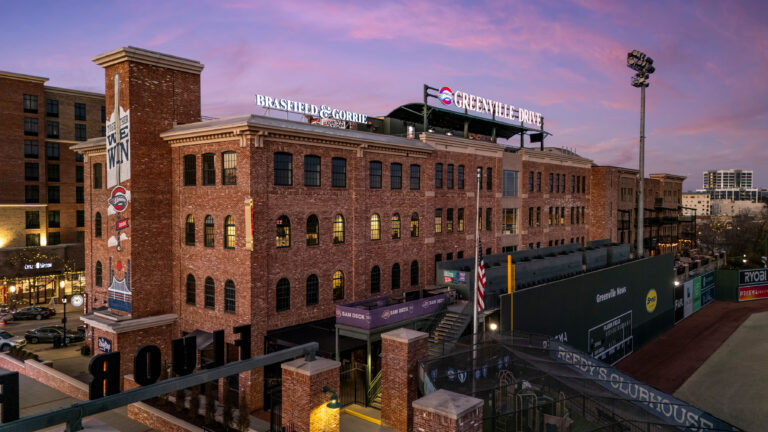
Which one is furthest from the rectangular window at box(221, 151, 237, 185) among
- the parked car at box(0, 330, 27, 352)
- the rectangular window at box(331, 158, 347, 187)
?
the parked car at box(0, 330, 27, 352)

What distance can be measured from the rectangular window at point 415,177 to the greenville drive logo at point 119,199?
18.2m

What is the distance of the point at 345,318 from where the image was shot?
977 inches

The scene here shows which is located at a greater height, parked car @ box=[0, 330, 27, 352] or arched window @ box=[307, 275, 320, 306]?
arched window @ box=[307, 275, 320, 306]

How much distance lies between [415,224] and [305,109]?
11.1m

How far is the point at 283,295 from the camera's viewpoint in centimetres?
2681

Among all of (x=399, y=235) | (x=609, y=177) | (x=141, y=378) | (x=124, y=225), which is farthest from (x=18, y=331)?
(x=609, y=177)

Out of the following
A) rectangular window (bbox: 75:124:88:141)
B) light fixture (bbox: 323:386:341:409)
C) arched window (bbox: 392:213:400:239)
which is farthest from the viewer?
rectangular window (bbox: 75:124:88:141)

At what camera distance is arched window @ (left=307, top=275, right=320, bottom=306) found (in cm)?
2819

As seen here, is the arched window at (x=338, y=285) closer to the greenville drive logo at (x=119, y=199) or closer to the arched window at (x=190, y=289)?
the arched window at (x=190, y=289)

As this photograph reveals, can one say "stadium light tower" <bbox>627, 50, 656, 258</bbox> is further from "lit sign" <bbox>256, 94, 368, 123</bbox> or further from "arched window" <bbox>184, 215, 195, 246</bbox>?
"arched window" <bbox>184, 215, 195, 246</bbox>

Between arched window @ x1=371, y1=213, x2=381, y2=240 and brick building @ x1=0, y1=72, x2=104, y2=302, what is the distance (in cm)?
4195

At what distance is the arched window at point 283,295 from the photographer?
26.6 metres

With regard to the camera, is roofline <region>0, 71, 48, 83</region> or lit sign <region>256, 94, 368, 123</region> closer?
lit sign <region>256, 94, 368, 123</region>

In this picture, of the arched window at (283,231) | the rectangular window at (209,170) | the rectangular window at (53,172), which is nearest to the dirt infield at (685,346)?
the arched window at (283,231)
